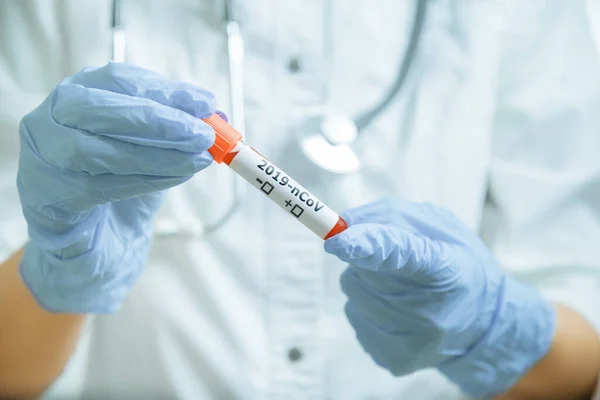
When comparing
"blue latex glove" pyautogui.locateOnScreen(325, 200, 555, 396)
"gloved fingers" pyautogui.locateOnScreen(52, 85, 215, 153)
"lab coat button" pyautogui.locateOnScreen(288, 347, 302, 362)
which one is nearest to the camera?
"gloved fingers" pyautogui.locateOnScreen(52, 85, 215, 153)

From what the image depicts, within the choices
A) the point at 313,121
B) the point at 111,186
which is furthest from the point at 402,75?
the point at 111,186

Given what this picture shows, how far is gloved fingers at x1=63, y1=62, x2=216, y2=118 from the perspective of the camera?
0.44 m

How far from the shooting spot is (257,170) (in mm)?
455

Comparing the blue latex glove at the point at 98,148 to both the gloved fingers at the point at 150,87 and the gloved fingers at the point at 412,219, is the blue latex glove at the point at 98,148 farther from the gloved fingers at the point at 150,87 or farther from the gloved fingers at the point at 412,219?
the gloved fingers at the point at 412,219

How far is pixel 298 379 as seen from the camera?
0.67 metres

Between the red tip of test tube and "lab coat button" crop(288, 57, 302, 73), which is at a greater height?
"lab coat button" crop(288, 57, 302, 73)

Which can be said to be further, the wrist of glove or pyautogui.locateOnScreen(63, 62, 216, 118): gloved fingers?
the wrist of glove

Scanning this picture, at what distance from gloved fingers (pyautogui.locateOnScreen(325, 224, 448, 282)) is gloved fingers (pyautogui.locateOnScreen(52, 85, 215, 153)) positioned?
0.13 meters

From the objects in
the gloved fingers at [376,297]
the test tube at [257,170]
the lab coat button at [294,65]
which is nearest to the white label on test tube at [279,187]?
the test tube at [257,170]

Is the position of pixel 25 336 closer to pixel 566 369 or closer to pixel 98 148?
pixel 98 148

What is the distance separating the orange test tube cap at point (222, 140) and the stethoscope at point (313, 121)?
13 cm

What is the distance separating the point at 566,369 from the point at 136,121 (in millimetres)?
499

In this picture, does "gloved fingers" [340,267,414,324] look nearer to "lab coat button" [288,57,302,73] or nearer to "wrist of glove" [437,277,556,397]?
"wrist of glove" [437,277,556,397]

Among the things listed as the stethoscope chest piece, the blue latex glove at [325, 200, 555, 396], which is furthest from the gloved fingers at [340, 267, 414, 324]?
the stethoscope chest piece
